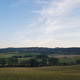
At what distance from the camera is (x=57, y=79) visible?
35.1 metres

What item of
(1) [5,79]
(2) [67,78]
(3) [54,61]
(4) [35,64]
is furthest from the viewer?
(3) [54,61]

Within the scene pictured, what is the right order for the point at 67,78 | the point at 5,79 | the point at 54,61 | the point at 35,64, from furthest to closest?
the point at 54,61, the point at 35,64, the point at 67,78, the point at 5,79

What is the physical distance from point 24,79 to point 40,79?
2.99 meters

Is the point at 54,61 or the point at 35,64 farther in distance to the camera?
the point at 54,61

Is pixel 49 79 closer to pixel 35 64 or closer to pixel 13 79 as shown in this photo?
pixel 13 79

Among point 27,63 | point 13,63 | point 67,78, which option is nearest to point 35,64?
point 27,63

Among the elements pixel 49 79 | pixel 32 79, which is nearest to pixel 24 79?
pixel 32 79

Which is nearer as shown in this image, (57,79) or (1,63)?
(57,79)

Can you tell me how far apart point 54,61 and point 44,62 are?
6.23 metres

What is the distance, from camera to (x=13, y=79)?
3403cm

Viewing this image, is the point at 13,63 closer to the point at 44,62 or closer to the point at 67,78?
the point at 44,62

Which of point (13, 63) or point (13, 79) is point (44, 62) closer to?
point (13, 63)

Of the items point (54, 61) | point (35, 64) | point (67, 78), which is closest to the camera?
point (67, 78)

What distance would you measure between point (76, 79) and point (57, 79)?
345 cm
